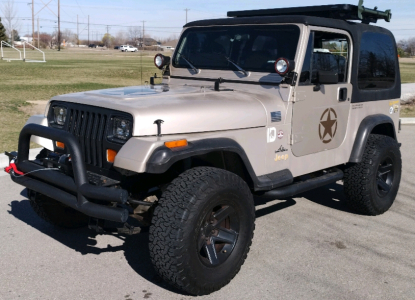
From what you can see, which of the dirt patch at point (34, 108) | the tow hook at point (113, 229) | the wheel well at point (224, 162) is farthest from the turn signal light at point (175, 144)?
the dirt patch at point (34, 108)

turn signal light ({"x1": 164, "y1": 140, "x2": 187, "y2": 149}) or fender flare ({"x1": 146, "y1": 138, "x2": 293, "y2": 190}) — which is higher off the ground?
turn signal light ({"x1": 164, "y1": 140, "x2": 187, "y2": 149})

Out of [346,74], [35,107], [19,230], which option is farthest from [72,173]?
[35,107]

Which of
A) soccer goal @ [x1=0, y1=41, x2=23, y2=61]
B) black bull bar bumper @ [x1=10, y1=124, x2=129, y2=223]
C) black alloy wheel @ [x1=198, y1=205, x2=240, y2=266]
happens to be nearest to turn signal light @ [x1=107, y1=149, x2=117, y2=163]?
black bull bar bumper @ [x1=10, y1=124, x2=129, y2=223]

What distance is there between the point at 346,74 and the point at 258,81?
112 cm

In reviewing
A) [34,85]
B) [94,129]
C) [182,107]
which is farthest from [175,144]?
[34,85]

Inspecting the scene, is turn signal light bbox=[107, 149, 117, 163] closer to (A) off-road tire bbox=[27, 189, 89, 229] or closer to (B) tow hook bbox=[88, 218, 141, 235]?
(B) tow hook bbox=[88, 218, 141, 235]

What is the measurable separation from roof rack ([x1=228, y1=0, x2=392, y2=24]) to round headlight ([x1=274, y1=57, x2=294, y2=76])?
1168 mm

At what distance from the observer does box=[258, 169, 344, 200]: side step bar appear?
437cm

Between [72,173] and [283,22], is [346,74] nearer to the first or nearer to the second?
[283,22]

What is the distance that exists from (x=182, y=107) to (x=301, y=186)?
1577mm

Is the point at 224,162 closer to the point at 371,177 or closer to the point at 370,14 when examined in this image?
the point at 371,177

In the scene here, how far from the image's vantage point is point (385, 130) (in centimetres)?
591

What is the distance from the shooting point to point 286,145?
4449mm

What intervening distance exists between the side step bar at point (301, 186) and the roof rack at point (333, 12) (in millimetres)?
1655
